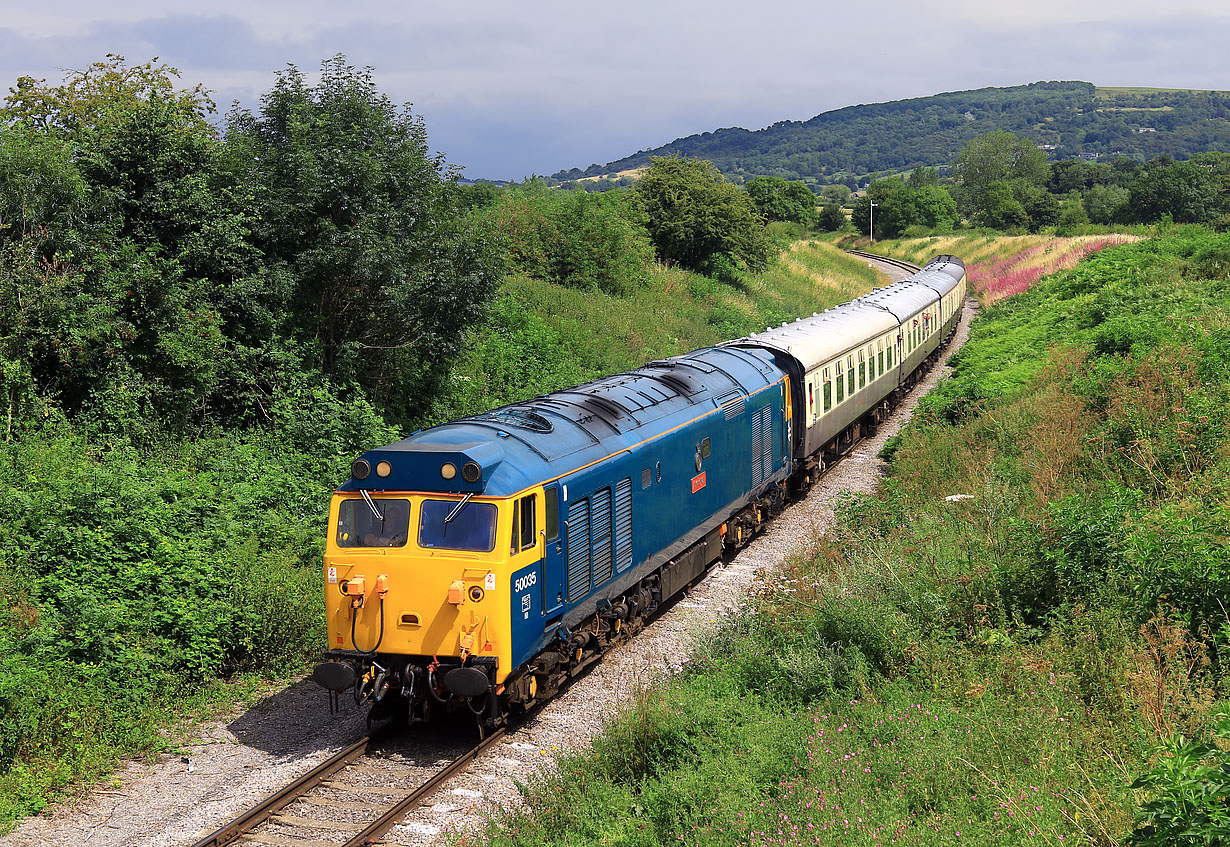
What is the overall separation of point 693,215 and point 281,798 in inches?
1450

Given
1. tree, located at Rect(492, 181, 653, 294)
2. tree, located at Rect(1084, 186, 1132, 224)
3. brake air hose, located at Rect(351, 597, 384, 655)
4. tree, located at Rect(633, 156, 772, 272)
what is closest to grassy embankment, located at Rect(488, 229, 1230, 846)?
brake air hose, located at Rect(351, 597, 384, 655)

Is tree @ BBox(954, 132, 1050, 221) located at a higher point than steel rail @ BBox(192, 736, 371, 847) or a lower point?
higher

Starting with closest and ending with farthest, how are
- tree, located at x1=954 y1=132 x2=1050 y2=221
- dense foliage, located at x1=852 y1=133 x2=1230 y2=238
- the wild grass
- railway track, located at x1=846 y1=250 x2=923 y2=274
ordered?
1. the wild grass
2. railway track, located at x1=846 y1=250 x2=923 y2=274
3. dense foliage, located at x1=852 y1=133 x2=1230 y2=238
4. tree, located at x1=954 y1=132 x2=1050 y2=221

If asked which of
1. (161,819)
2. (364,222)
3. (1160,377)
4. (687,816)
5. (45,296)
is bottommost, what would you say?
(161,819)

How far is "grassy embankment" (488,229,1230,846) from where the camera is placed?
722 cm

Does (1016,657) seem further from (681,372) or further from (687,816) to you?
(681,372)

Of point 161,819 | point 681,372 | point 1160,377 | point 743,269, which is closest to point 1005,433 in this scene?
point 1160,377

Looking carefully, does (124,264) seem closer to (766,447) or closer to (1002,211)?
(766,447)

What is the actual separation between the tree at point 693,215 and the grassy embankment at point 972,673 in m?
28.9

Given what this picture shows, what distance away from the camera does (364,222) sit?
19.2m

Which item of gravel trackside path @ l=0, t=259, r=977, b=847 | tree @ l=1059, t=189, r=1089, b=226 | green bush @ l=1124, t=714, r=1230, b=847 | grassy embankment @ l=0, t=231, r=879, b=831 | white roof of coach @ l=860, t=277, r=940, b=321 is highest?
tree @ l=1059, t=189, r=1089, b=226

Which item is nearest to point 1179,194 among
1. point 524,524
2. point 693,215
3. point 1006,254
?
point 1006,254

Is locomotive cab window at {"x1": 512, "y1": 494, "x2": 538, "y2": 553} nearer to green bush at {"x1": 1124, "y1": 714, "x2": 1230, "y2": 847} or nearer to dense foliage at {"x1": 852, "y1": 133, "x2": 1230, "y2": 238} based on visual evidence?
green bush at {"x1": 1124, "y1": 714, "x2": 1230, "y2": 847}

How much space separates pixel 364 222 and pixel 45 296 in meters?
5.93
